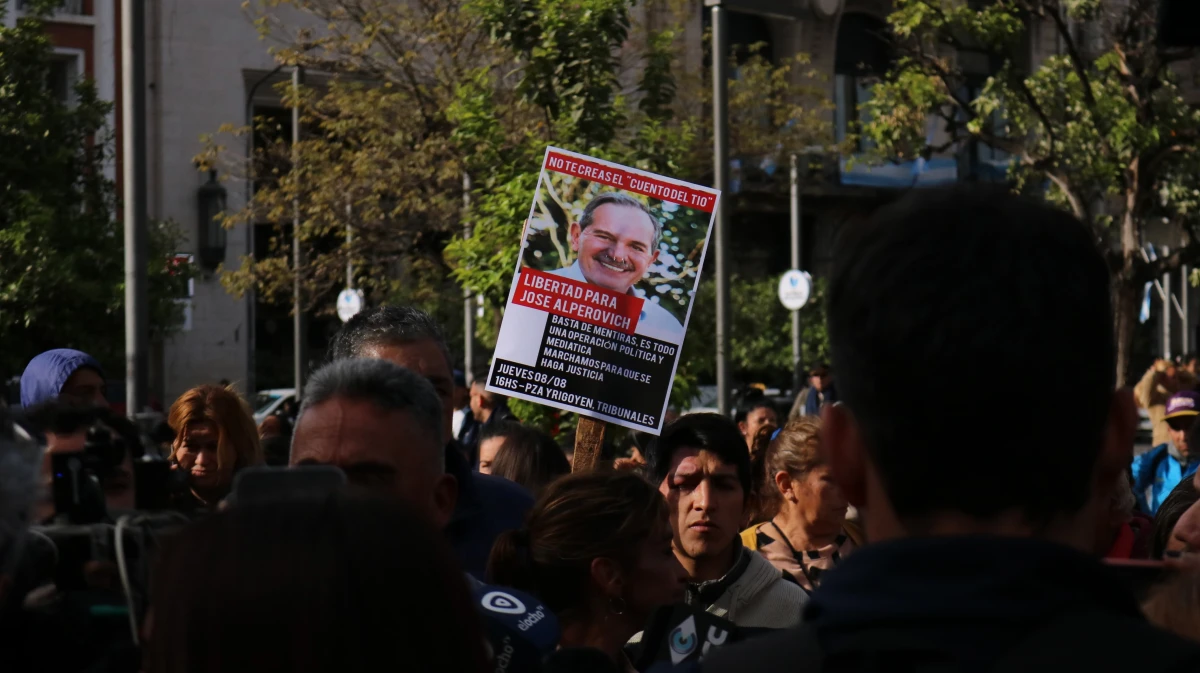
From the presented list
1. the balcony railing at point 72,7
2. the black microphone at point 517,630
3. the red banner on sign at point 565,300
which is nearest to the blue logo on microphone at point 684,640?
the black microphone at point 517,630

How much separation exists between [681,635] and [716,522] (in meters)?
2.45

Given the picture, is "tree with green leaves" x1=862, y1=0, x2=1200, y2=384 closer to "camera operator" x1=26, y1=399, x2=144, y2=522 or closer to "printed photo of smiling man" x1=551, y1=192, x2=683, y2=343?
"printed photo of smiling man" x1=551, y1=192, x2=683, y2=343

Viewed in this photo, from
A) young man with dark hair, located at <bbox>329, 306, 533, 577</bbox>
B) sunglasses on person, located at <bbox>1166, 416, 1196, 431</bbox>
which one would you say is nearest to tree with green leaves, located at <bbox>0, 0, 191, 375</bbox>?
sunglasses on person, located at <bbox>1166, 416, 1196, 431</bbox>

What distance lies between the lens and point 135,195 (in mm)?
10273

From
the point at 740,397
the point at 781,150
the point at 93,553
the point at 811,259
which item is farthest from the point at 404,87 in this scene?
the point at 811,259

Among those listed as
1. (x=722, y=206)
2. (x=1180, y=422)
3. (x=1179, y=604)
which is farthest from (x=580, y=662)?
(x=722, y=206)

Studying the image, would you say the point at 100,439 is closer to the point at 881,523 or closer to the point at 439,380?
the point at 881,523

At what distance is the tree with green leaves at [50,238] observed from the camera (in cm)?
1781

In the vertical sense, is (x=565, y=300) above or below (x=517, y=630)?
above

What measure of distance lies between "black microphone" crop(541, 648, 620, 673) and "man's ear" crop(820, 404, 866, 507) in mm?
549

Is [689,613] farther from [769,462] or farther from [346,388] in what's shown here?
[769,462]

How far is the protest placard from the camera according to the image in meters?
6.04

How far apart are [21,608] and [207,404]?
158 inches

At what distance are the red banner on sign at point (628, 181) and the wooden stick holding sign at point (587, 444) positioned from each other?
3.09 feet
